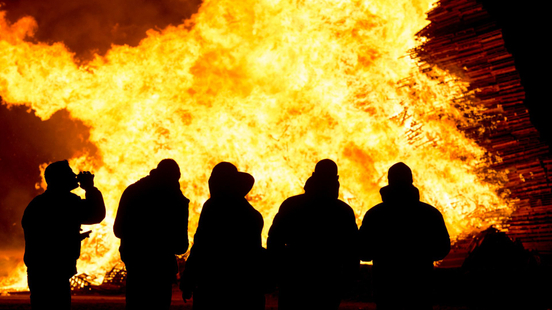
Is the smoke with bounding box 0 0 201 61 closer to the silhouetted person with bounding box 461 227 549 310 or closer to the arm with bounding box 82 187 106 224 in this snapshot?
the arm with bounding box 82 187 106 224

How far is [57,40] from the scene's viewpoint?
11656 millimetres

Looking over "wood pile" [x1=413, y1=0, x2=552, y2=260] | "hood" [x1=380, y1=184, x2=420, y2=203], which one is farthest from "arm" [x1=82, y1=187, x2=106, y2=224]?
"wood pile" [x1=413, y1=0, x2=552, y2=260]

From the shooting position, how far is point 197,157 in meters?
9.59

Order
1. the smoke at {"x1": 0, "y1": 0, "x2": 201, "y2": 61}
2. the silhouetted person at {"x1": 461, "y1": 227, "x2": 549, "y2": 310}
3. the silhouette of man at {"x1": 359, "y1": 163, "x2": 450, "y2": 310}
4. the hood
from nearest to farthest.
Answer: the silhouette of man at {"x1": 359, "y1": 163, "x2": 450, "y2": 310}
the hood
the silhouetted person at {"x1": 461, "y1": 227, "x2": 549, "y2": 310}
the smoke at {"x1": 0, "y1": 0, "x2": 201, "y2": 61}

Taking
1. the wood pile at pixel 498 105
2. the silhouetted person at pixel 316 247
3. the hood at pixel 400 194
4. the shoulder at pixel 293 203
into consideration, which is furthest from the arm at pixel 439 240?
the wood pile at pixel 498 105

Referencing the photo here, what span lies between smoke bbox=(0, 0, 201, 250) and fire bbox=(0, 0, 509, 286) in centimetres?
108

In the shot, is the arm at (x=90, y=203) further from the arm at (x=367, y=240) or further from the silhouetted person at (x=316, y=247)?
the arm at (x=367, y=240)

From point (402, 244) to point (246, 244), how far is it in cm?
127

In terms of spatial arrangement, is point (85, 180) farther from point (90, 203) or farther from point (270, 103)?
point (270, 103)

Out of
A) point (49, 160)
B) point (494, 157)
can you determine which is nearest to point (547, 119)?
point (494, 157)

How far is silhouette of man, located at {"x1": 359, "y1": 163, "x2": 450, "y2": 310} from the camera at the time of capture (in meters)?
A: 3.30

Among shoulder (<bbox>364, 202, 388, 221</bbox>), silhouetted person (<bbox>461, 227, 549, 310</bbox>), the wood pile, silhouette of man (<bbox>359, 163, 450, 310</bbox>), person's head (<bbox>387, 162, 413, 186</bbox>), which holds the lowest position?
silhouetted person (<bbox>461, 227, 549, 310</bbox>)

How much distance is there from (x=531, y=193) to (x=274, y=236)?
6.88 m

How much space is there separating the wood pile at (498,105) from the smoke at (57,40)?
6.31 m
